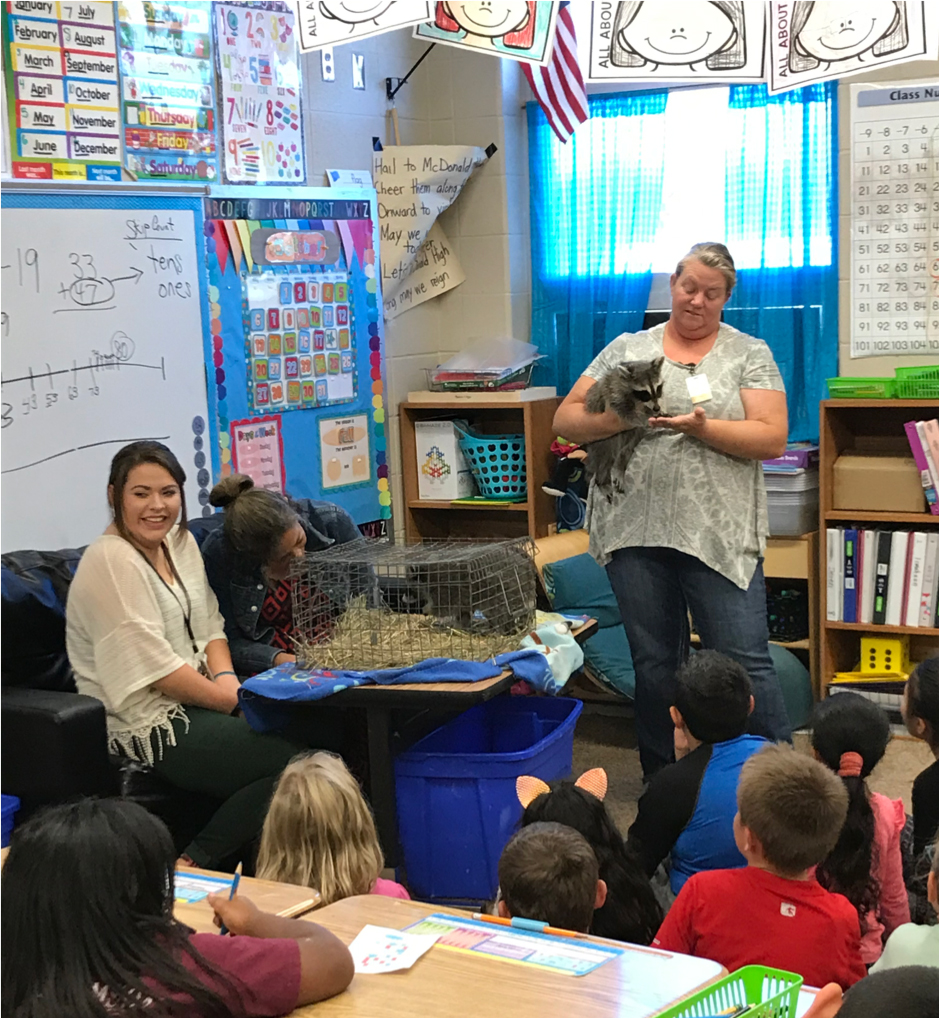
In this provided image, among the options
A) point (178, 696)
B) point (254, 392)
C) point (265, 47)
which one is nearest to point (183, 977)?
point (178, 696)

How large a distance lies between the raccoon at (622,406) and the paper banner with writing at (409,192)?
175 cm

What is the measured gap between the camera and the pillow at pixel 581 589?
13.6ft

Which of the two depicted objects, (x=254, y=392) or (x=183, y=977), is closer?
(x=183, y=977)

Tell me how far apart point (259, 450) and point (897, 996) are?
320cm

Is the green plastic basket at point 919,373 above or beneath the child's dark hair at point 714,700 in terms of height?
above

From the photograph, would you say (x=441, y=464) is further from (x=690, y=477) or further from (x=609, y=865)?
(x=609, y=865)

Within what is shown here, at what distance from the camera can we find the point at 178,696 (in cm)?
281

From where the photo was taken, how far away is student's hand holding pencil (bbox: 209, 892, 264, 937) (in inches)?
56.6

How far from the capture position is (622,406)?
3000mm

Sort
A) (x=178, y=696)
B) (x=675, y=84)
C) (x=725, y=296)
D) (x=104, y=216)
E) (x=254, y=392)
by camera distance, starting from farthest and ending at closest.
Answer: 1. (x=675, y=84)
2. (x=254, y=392)
3. (x=104, y=216)
4. (x=725, y=296)
5. (x=178, y=696)

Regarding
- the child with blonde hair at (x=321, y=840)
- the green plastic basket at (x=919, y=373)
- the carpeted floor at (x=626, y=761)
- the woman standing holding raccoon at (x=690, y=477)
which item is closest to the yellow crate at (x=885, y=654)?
the carpeted floor at (x=626, y=761)

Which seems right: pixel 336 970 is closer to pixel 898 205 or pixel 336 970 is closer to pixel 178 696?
pixel 178 696

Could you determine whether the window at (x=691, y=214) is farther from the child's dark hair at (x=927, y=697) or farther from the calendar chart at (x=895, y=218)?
the child's dark hair at (x=927, y=697)

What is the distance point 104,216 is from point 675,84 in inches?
86.0
